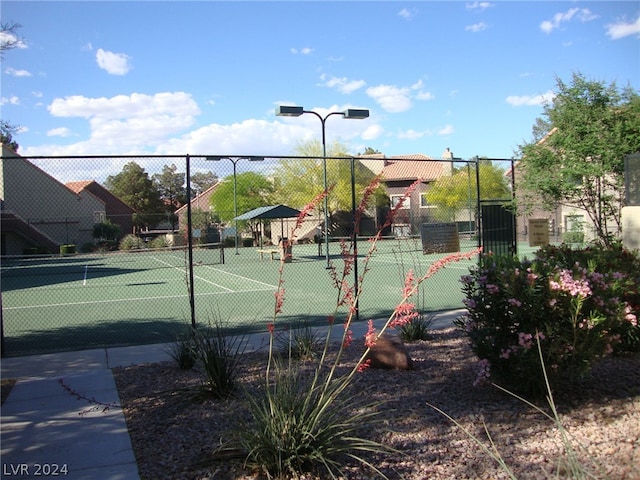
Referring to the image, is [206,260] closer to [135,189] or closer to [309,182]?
[309,182]

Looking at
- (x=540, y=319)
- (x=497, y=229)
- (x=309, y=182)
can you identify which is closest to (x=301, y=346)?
(x=540, y=319)

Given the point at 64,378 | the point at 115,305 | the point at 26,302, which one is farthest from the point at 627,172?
the point at 26,302

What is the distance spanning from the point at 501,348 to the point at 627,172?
472cm

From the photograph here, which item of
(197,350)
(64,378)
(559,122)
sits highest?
(559,122)

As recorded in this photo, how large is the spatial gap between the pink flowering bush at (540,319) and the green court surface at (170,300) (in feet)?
4.21

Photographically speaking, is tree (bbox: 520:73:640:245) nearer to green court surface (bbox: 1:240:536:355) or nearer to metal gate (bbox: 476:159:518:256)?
metal gate (bbox: 476:159:518:256)

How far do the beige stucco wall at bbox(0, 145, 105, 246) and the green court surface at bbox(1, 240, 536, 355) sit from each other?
13.4 feet

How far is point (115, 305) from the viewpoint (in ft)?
44.2

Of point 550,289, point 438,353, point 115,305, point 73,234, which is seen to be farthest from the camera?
point 73,234

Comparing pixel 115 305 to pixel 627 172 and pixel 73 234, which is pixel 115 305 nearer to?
pixel 627 172

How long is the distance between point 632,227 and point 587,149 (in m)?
1.50

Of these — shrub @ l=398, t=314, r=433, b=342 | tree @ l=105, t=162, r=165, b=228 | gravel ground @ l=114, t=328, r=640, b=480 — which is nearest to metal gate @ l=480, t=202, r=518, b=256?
shrub @ l=398, t=314, r=433, b=342

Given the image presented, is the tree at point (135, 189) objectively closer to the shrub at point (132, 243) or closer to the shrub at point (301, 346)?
the shrub at point (132, 243)

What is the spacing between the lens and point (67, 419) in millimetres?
5098
